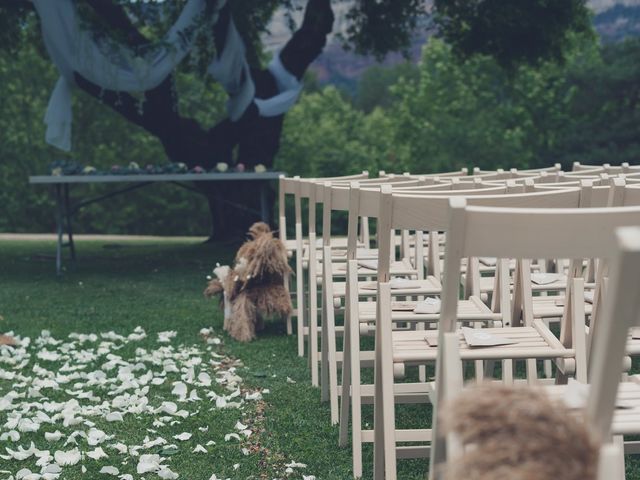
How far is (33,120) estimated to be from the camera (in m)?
34.3

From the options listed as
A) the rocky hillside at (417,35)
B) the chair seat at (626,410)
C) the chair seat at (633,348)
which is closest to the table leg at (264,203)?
the rocky hillside at (417,35)

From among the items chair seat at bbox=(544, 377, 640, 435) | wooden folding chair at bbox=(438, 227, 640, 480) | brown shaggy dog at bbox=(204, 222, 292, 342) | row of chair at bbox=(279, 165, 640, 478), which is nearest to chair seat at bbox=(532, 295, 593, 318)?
row of chair at bbox=(279, 165, 640, 478)

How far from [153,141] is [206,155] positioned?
22057mm

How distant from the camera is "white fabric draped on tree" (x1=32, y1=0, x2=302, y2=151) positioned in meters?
11.1

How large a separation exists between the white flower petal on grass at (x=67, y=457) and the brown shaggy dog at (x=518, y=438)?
2.68 meters

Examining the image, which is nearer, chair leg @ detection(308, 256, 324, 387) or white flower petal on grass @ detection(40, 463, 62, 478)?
white flower petal on grass @ detection(40, 463, 62, 478)

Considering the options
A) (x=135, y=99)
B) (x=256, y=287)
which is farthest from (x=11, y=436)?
(x=135, y=99)

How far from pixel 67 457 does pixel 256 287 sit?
2.87 meters

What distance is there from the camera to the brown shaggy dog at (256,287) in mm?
6270

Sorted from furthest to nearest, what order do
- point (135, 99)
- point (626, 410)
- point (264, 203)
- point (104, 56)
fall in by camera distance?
point (135, 99) < point (104, 56) < point (264, 203) < point (626, 410)

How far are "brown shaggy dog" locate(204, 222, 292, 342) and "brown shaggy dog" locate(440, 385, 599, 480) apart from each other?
505cm

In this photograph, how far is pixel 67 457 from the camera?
361 centimetres

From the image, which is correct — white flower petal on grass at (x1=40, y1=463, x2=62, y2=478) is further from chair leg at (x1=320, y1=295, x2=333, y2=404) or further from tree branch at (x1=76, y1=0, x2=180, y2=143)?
tree branch at (x1=76, y1=0, x2=180, y2=143)

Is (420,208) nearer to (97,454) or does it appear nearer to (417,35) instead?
(97,454)
